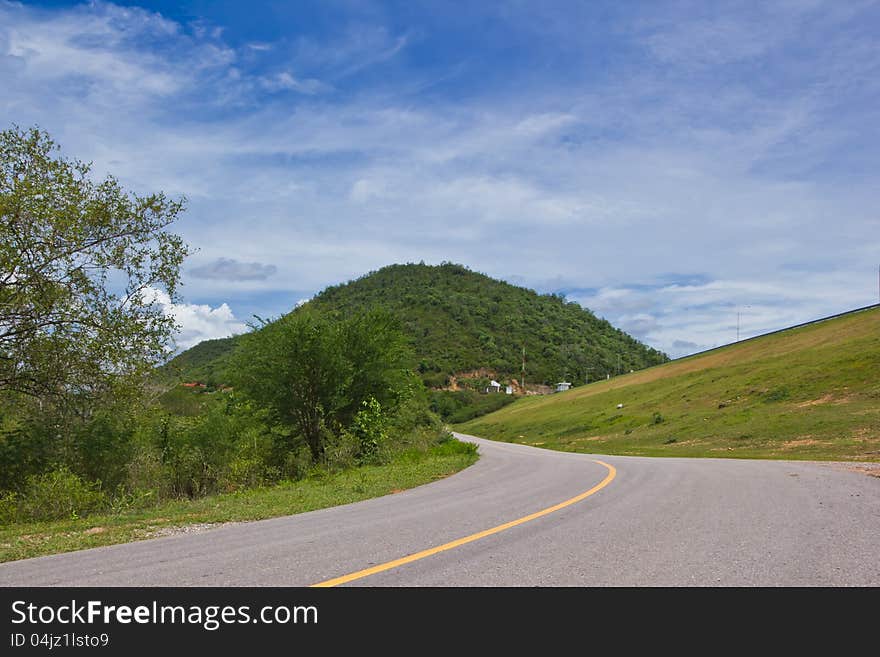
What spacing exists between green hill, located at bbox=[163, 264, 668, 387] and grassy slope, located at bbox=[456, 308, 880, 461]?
199 feet

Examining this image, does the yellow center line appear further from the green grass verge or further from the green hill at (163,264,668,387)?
the green hill at (163,264,668,387)

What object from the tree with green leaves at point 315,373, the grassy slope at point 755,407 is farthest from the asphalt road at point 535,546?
the grassy slope at point 755,407

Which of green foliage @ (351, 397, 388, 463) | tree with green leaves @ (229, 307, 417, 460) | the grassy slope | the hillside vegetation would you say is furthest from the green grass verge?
the hillside vegetation

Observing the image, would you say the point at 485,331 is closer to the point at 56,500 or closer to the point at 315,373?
the point at 315,373

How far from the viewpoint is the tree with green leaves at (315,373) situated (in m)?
24.2

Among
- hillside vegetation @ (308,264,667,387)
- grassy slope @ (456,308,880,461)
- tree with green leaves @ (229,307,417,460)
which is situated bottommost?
grassy slope @ (456,308,880,461)

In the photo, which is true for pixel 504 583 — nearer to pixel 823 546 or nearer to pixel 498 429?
pixel 823 546

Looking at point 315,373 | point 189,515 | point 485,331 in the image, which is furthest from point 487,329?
point 189,515

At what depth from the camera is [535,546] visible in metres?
7.21

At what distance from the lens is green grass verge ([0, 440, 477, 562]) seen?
330 inches

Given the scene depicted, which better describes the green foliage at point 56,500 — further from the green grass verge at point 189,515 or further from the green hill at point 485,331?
the green hill at point 485,331

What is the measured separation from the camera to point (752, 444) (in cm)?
3366
